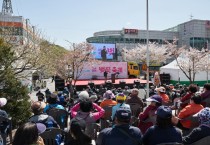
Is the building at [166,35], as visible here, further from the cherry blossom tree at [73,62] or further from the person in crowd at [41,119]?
the person in crowd at [41,119]

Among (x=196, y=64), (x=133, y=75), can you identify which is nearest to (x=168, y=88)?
(x=196, y=64)

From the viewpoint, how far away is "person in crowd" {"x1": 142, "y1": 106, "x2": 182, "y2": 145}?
151 inches

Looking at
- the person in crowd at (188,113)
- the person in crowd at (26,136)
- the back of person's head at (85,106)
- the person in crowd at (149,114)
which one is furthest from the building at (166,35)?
the person in crowd at (26,136)

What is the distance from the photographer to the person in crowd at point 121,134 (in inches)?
142

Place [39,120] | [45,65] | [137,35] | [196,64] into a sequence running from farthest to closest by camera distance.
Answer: [137,35]
[196,64]
[45,65]
[39,120]

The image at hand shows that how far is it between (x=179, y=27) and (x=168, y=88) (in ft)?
246

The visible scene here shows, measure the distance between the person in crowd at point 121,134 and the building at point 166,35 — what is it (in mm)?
75094

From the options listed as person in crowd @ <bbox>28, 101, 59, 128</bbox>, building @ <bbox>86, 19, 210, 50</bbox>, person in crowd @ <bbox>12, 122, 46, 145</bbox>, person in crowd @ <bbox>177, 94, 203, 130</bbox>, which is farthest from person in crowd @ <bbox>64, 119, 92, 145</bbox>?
building @ <bbox>86, 19, 210, 50</bbox>

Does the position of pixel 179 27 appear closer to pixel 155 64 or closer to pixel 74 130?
pixel 155 64

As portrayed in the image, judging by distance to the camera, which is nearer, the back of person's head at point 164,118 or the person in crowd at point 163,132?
the person in crowd at point 163,132

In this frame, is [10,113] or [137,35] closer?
[10,113]

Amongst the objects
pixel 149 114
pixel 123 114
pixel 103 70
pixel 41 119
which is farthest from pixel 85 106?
pixel 103 70

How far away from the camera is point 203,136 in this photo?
4020 mm

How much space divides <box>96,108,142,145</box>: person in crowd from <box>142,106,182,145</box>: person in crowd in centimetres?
23
